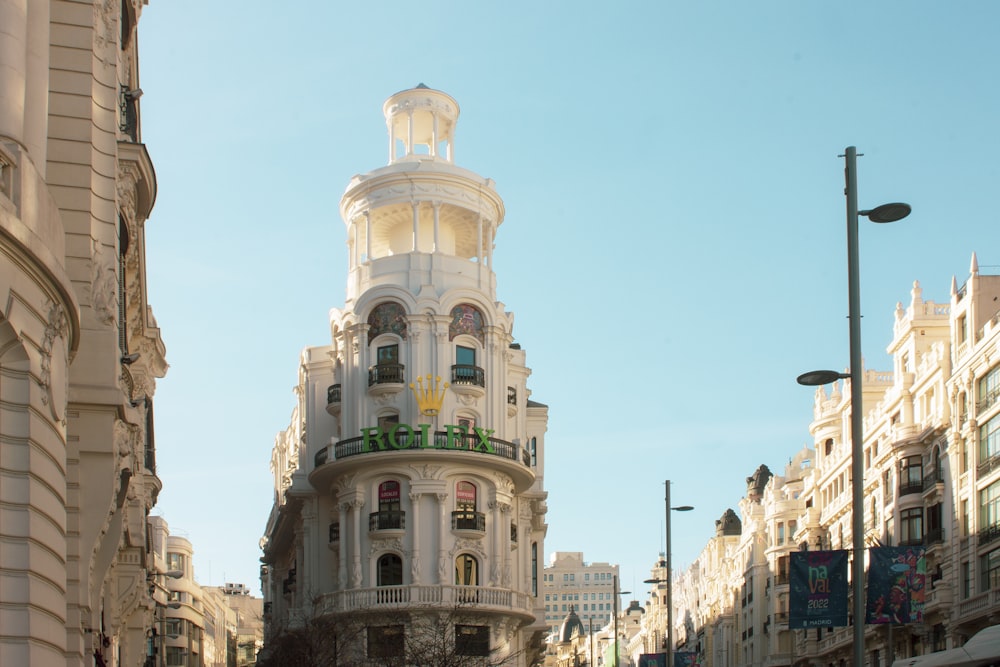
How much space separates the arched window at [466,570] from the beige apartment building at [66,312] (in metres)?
26.0

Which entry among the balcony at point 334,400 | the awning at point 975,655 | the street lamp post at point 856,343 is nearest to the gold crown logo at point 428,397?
the balcony at point 334,400

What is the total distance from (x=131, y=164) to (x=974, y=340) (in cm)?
3606

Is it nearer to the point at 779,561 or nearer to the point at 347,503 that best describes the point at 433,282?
the point at 347,503

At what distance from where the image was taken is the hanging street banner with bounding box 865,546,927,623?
2591cm

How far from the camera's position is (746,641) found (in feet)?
322

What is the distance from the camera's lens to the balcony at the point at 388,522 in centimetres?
6181

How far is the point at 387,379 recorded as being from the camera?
6341 centimetres

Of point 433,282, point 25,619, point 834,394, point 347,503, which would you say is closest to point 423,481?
point 347,503

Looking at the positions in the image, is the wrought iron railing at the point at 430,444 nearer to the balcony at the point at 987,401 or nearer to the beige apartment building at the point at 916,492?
the beige apartment building at the point at 916,492

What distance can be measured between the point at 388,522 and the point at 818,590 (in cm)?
3974

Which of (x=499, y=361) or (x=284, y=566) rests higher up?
(x=499, y=361)

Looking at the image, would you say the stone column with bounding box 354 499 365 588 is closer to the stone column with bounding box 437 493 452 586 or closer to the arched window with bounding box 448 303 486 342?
the stone column with bounding box 437 493 452 586

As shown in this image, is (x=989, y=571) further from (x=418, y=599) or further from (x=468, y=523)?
(x=418, y=599)

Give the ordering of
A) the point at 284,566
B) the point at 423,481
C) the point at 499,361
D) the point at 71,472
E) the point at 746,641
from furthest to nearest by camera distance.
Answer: the point at 746,641, the point at 284,566, the point at 499,361, the point at 423,481, the point at 71,472
